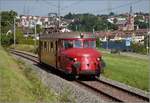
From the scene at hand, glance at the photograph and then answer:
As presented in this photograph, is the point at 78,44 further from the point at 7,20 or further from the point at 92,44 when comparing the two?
→ the point at 7,20

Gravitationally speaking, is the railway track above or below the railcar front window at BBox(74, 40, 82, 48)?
below

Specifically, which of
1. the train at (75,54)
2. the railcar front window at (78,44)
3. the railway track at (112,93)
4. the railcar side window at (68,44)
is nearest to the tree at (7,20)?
the train at (75,54)

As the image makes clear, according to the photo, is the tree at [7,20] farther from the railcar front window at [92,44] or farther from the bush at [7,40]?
the railcar front window at [92,44]

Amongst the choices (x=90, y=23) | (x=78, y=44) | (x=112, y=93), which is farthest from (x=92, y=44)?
(x=90, y=23)

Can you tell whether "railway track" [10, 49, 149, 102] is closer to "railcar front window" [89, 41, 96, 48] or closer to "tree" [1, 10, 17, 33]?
"railcar front window" [89, 41, 96, 48]

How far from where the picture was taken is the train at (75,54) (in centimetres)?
2353

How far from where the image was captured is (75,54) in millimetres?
23734

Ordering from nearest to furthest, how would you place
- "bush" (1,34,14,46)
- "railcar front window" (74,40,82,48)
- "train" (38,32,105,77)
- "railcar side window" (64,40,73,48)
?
"train" (38,32,105,77), "railcar front window" (74,40,82,48), "railcar side window" (64,40,73,48), "bush" (1,34,14,46)

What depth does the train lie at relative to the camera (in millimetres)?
23531

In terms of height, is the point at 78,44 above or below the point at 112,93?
above

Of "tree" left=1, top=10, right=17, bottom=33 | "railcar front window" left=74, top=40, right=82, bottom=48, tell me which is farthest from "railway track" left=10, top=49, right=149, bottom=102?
"tree" left=1, top=10, right=17, bottom=33

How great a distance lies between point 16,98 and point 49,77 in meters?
14.2

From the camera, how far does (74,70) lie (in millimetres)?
23484

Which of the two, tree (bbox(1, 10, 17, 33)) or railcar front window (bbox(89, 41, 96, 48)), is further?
tree (bbox(1, 10, 17, 33))
